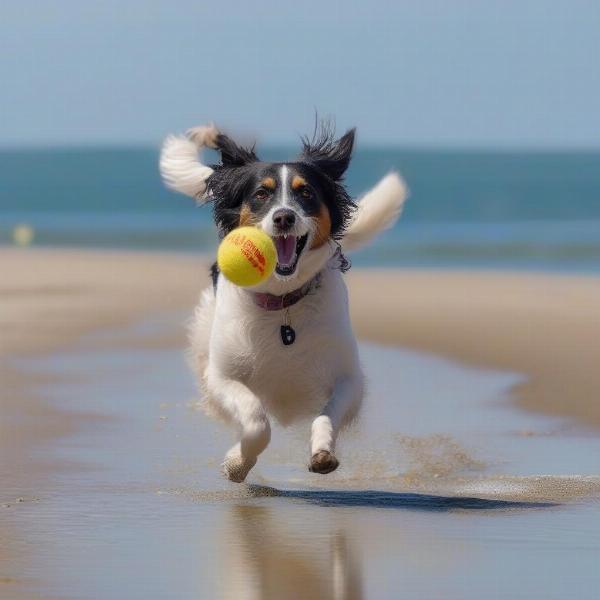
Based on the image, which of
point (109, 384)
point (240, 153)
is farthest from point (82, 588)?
point (109, 384)

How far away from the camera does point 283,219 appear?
690 centimetres

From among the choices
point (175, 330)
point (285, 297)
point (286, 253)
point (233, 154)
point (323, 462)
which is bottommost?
point (175, 330)

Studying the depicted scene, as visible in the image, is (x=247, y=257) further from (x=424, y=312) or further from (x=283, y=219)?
(x=424, y=312)

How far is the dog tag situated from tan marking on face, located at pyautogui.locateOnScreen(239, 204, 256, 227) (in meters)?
0.47

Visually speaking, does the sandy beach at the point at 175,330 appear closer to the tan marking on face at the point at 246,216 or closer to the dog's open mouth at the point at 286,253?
the dog's open mouth at the point at 286,253

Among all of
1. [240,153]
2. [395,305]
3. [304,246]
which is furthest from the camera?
[395,305]

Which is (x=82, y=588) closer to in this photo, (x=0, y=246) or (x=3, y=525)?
(x=3, y=525)

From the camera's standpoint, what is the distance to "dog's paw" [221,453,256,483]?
7.09m

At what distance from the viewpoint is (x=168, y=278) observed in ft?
63.4

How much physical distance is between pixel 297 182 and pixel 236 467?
4.04 feet

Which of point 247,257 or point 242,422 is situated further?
point 242,422

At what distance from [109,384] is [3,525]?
434 centimetres

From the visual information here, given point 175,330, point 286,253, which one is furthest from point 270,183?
point 175,330

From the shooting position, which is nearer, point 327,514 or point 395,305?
point 327,514
